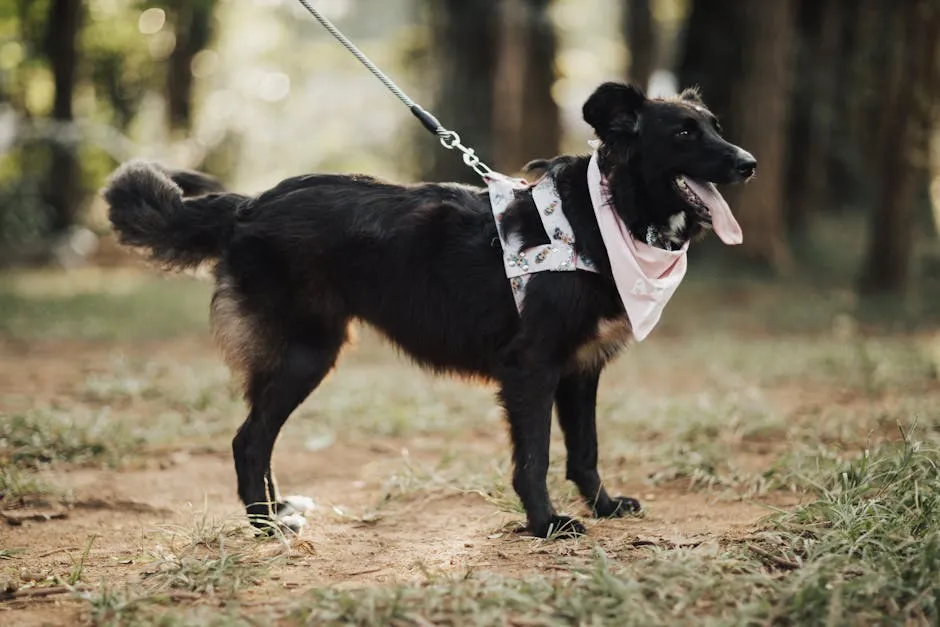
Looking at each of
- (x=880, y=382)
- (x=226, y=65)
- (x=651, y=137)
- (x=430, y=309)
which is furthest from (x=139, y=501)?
(x=226, y=65)

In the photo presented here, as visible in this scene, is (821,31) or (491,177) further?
(821,31)

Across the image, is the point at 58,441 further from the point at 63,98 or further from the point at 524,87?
the point at 63,98

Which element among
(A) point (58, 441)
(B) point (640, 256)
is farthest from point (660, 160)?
(A) point (58, 441)

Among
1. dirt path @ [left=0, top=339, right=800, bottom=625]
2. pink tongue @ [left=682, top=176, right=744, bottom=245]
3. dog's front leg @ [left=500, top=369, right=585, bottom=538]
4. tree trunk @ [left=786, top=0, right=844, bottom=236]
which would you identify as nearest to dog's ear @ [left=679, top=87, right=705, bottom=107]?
pink tongue @ [left=682, top=176, right=744, bottom=245]

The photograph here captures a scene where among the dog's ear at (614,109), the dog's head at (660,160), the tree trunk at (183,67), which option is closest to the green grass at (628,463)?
the dog's head at (660,160)

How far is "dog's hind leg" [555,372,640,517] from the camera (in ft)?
14.4

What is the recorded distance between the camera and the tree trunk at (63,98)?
1705 centimetres

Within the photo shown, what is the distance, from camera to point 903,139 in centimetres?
1139

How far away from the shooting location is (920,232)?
16.8 metres

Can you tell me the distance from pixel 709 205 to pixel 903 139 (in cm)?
886

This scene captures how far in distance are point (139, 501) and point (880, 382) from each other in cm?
537

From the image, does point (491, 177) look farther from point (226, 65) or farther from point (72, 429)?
point (226, 65)

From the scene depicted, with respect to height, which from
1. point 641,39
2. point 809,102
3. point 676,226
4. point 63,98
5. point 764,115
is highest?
point 641,39

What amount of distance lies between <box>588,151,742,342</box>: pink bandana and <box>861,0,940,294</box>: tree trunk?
345 inches
